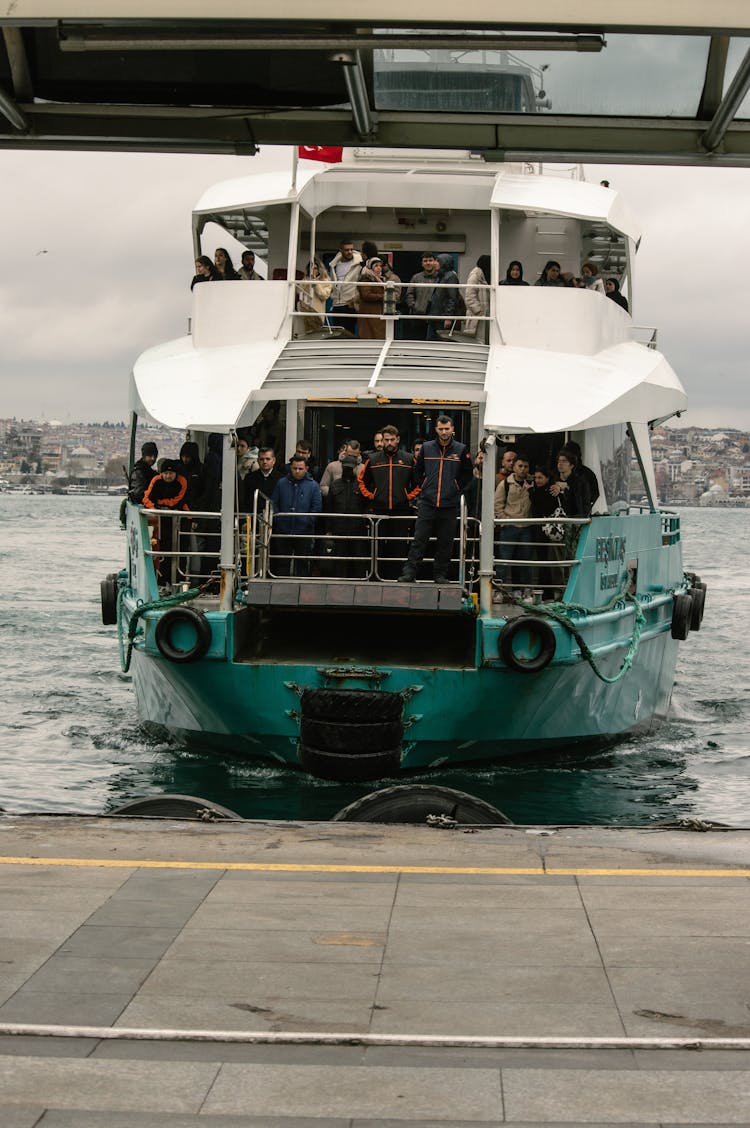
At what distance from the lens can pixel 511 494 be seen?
15.6m

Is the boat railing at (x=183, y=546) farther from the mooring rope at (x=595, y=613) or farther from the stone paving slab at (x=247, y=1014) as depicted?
the stone paving slab at (x=247, y=1014)

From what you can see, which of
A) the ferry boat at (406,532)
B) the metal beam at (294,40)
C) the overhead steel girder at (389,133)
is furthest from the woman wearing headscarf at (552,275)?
the metal beam at (294,40)

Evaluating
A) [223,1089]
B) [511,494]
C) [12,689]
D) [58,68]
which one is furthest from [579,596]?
[12,689]

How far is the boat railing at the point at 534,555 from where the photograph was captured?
48.5ft

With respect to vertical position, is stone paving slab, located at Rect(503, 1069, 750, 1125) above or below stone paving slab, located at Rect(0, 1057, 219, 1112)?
above

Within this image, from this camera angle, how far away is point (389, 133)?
6.95 metres

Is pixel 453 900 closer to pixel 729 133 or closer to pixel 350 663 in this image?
pixel 729 133

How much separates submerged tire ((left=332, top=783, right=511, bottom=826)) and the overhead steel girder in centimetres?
413

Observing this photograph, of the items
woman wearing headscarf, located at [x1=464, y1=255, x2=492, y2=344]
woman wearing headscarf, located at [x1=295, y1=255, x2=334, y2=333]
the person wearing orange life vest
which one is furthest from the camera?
woman wearing headscarf, located at [x1=295, y1=255, x2=334, y2=333]

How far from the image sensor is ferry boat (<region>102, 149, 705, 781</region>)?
45.5ft

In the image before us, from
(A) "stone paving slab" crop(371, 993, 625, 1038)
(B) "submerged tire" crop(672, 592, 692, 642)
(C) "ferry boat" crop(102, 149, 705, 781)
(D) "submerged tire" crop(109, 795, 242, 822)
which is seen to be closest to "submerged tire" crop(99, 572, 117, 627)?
(C) "ferry boat" crop(102, 149, 705, 781)

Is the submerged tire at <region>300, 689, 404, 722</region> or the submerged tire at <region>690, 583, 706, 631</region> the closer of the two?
the submerged tire at <region>300, 689, 404, 722</region>

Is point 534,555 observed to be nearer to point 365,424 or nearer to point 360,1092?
point 365,424

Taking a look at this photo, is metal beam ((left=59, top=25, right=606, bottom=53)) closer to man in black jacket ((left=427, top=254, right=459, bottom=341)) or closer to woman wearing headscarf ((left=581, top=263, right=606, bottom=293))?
man in black jacket ((left=427, top=254, right=459, bottom=341))
